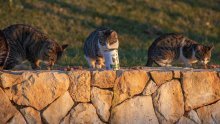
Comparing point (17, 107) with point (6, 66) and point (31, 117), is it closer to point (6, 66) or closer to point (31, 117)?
point (31, 117)

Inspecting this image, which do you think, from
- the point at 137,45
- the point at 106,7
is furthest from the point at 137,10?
the point at 137,45

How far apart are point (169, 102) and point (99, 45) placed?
1.44 m

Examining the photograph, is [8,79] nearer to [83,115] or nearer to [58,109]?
[58,109]

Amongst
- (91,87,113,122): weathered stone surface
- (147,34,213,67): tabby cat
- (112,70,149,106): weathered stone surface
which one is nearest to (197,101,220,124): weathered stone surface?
(112,70,149,106): weathered stone surface

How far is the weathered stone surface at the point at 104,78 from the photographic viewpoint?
8.40 m

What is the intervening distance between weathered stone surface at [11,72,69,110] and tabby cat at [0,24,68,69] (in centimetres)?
142

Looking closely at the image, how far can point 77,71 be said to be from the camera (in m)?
8.38

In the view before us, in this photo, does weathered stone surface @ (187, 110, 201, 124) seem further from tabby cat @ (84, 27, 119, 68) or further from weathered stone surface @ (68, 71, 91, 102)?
weathered stone surface @ (68, 71, 91, 102)

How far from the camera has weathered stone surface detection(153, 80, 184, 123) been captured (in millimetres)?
8773

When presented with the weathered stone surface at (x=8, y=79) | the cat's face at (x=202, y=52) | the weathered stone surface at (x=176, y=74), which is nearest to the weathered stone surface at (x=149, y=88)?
the weathered stone surface at (x=176, y=74)

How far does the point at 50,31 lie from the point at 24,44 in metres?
7.65

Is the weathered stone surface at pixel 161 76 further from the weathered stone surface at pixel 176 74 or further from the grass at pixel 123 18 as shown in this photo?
the grass at pixel 123 18

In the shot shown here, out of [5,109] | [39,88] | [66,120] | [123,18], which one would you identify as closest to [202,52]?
[66,120]

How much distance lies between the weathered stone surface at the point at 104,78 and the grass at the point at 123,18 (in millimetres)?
7320
